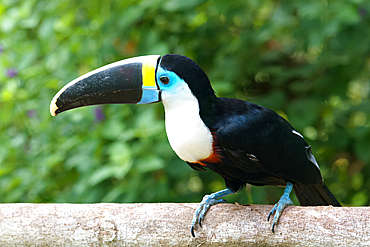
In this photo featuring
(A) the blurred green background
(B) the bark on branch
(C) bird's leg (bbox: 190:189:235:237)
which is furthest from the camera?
(A) the blurred green background

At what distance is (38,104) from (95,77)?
46.3 inches

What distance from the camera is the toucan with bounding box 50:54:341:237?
162 cm

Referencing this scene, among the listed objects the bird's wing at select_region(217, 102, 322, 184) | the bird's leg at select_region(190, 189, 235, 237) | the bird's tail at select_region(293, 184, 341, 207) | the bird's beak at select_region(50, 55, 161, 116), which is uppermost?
the bird's beak at select_region(50, 55, 161, 116)

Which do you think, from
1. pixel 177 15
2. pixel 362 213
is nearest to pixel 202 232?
pixel 362 213

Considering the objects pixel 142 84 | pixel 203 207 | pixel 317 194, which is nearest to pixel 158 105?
pixel 142 84

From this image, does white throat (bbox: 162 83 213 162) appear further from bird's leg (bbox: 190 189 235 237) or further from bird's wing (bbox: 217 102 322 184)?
bird's leg (bbox: 190 189 235 237)

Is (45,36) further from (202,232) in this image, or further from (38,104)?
(202,232)

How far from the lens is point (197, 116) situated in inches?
64.5

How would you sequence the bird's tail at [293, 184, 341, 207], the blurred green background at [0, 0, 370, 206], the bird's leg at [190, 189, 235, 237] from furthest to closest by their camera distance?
the blurred green background at [0, 0, 370, 206] < the bird's tail at [293, 184, 341, 207] < the bird's leg at [190, 189, 235, 237]

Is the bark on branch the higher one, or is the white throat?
the white throat

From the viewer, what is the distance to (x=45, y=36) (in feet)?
8.30

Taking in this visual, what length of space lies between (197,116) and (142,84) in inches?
10.6

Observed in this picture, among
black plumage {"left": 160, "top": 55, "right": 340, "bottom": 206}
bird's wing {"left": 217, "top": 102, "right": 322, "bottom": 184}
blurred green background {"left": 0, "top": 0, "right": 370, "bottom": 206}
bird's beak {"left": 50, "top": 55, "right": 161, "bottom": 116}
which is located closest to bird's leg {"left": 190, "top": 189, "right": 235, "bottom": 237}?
black plumage {"left": 160, "top": 55, "right": 340, "bottom": 206}

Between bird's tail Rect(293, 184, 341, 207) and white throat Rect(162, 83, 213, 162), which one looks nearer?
white throat Rect(162, 83, 213, 162)
